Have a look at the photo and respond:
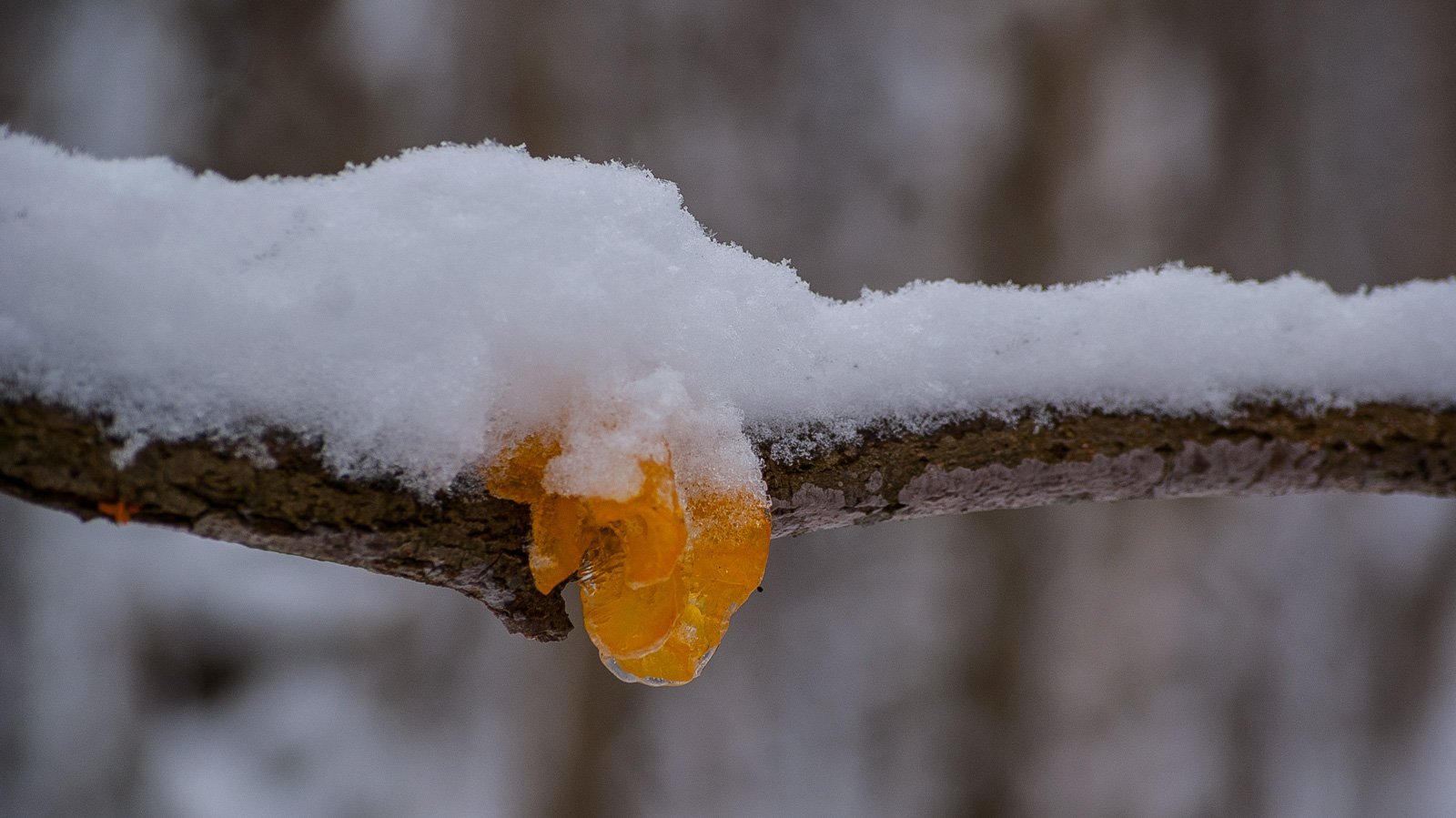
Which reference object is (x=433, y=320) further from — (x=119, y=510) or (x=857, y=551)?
(x=857, y=551)

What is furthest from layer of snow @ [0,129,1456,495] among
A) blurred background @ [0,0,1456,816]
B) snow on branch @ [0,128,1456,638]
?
blurred background @ [0,0,1456,816]

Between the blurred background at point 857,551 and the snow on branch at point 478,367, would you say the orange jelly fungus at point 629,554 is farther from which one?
the blurred background at point 857,551

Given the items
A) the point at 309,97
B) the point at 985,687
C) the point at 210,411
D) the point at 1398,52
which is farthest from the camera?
the point at 1398,52

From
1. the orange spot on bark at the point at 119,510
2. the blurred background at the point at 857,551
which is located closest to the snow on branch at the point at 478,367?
the orange spot on bark at the point at 119,510

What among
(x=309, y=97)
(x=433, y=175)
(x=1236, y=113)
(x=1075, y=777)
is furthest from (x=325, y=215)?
(x=1236, y=113)

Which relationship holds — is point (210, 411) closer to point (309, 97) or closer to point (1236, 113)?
point (309, 97)

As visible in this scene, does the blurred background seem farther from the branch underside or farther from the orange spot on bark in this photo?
the orange spot on bark
